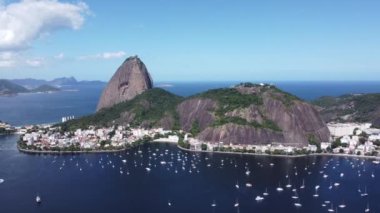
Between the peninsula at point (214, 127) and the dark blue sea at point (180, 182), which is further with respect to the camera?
the peninsula at point (214, 127)

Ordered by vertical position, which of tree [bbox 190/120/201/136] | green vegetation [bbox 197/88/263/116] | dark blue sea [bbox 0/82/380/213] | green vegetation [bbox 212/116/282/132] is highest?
green vegetation [bbox 197/88/263/116]

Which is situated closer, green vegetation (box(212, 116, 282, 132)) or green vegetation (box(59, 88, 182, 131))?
green vegetation (box(212, 116, 282, 132))

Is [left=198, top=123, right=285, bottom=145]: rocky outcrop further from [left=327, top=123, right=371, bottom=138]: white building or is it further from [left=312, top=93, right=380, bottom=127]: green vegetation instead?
[left=312, top=93, right=380, bottom=127]: green vegetation

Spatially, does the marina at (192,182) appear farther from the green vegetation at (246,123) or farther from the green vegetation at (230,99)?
the green vegetation at (230,99)

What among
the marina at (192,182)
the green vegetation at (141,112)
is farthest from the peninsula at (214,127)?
the marina at (192,182)

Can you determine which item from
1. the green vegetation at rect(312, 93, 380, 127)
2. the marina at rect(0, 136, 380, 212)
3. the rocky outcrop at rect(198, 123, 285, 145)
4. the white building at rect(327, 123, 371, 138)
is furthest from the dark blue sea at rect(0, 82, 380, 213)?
the green vegetation at rect(312, 93, 380, 127)

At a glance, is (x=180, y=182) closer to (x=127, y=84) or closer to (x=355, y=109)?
(x=355, y=109)
